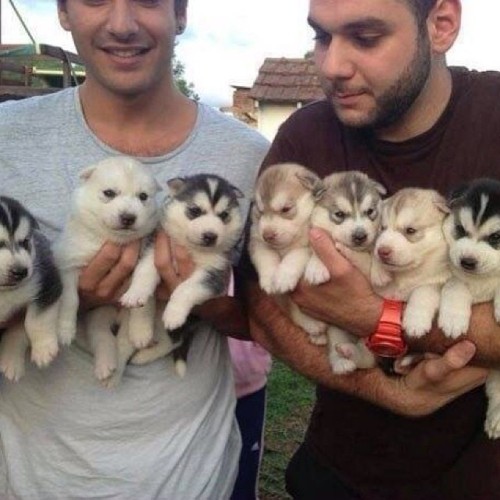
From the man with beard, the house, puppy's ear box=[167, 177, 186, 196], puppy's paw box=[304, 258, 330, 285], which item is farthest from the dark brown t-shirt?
the house

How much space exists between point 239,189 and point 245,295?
560 millimetres

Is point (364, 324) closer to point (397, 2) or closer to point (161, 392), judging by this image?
point (161, 392)

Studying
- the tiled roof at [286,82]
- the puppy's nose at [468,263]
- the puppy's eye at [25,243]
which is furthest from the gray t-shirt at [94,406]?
the tiled roof at [286,82]

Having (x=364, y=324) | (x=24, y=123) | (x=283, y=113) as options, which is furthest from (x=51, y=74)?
(x=364, y=324)

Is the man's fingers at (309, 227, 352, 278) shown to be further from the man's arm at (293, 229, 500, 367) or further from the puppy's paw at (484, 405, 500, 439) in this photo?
the puppy's paw at (484, 405, 500, 439)

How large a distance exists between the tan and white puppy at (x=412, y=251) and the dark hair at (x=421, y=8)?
2.64ft

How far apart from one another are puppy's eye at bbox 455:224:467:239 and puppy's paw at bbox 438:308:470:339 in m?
0.37

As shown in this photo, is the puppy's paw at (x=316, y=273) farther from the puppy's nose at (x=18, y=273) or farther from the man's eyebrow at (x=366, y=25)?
the puppy's nose at (x=18, y=273)

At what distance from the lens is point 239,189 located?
3.97 metres

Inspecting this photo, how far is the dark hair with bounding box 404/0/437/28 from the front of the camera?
3.59 m

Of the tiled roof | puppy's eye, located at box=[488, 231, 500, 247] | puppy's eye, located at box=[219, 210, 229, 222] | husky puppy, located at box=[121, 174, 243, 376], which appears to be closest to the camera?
puppy's eye, located at box=[488, 231, 500, 247]

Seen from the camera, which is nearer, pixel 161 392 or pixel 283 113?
pixel 161 392

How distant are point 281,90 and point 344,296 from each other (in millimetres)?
13602

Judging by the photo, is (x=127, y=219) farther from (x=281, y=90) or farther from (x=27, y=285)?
(x=281, y=90)
